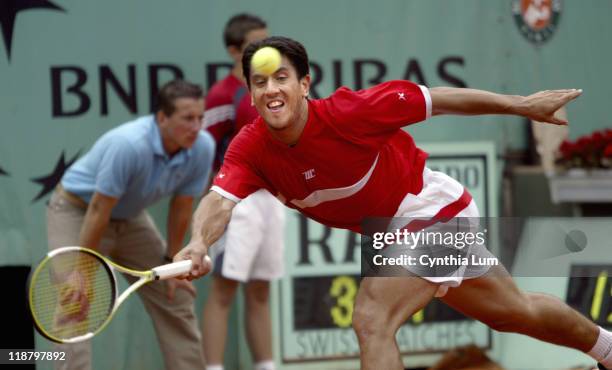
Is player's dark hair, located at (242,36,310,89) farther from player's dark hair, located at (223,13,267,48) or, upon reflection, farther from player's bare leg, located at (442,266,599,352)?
player's dark hair, located at (223,13,267,48)

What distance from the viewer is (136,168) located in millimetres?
6754

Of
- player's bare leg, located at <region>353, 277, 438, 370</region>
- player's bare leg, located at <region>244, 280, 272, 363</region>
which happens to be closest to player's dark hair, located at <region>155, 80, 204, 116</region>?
player's bare leg, located at <region>244, 280, 272, 363</region>

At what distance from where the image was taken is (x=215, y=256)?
742 cm

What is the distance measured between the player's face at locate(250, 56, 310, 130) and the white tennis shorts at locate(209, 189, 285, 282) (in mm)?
2032

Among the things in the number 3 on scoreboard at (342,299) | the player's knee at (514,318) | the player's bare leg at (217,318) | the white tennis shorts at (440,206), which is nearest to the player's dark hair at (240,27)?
the player's bare leg at (217,318)

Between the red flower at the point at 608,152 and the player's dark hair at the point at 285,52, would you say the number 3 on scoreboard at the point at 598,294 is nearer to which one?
the red flower at the point at 608,152

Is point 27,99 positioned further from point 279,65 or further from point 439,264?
point 439,264

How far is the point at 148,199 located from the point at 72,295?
4.29 ft

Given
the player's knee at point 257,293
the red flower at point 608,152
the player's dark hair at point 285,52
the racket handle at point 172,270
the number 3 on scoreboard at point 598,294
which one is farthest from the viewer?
the red flower at point 608,152

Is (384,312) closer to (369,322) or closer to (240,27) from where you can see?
(369,322)

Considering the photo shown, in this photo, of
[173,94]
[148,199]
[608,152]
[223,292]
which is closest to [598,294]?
[608,152]

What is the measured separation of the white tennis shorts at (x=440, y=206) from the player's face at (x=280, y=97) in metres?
0.60

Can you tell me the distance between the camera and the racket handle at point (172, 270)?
4988mm

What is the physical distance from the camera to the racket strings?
217 inches
